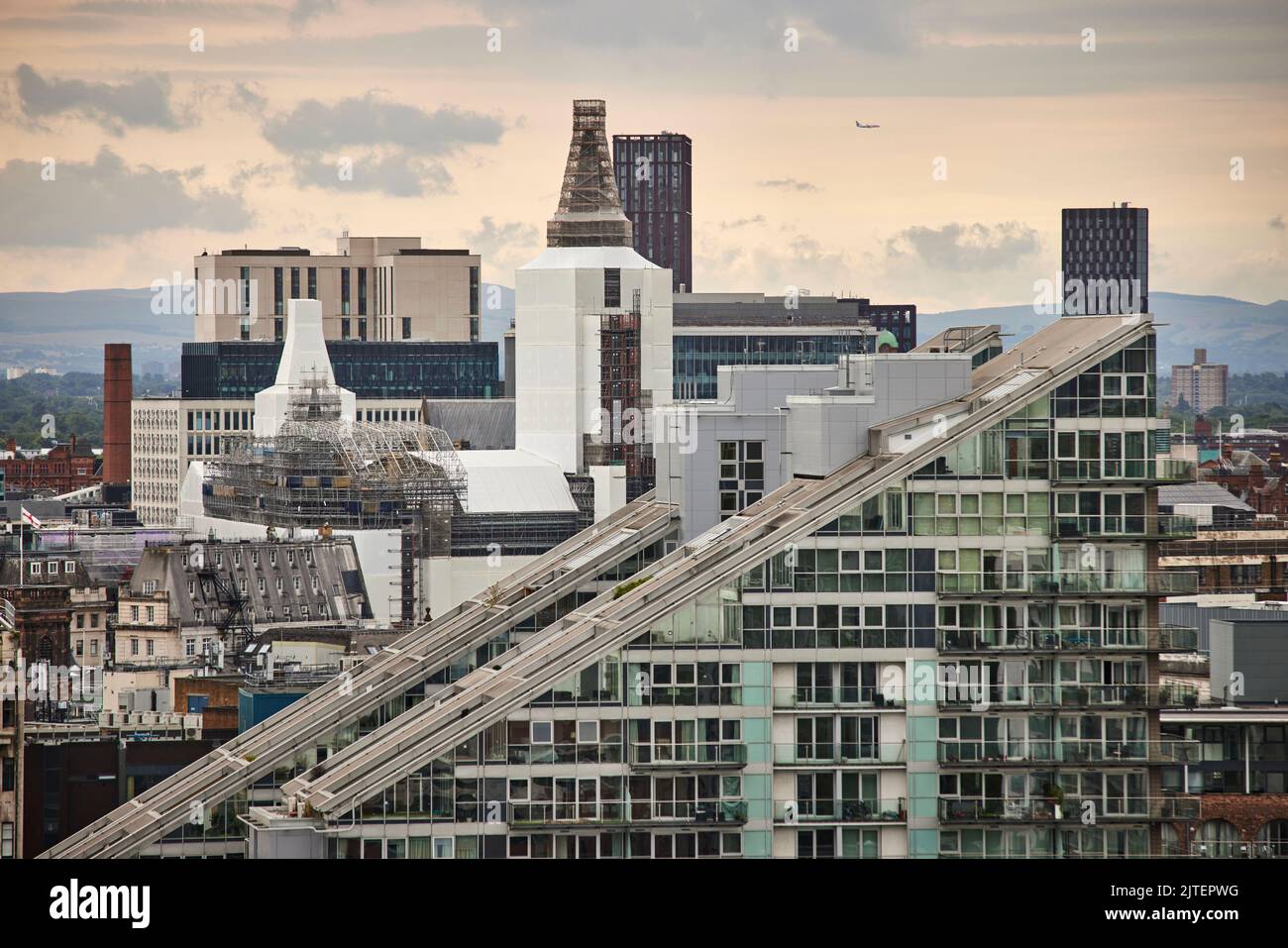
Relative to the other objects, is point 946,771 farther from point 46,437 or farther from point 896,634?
point 46,437

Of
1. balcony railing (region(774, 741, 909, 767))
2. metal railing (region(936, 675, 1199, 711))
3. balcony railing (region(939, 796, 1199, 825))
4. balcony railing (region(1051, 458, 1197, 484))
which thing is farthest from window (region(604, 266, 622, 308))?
balcony railing (region(774, 741, 909, 767))

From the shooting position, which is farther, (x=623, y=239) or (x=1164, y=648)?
(x=623, y=239)

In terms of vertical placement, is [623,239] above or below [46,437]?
above

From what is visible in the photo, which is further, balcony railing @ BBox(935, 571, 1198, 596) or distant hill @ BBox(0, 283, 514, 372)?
distant hill @ BBox(0, 283, 514, 372)

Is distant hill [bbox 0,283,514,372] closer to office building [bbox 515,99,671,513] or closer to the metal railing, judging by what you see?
office building [bbox 515,99,671,513]

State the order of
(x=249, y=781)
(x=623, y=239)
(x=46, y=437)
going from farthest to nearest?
(x=46, y=437)
(x=623, y=239)
(x=249, y=781)

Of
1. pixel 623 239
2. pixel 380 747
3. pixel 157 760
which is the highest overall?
pixel 623 239
